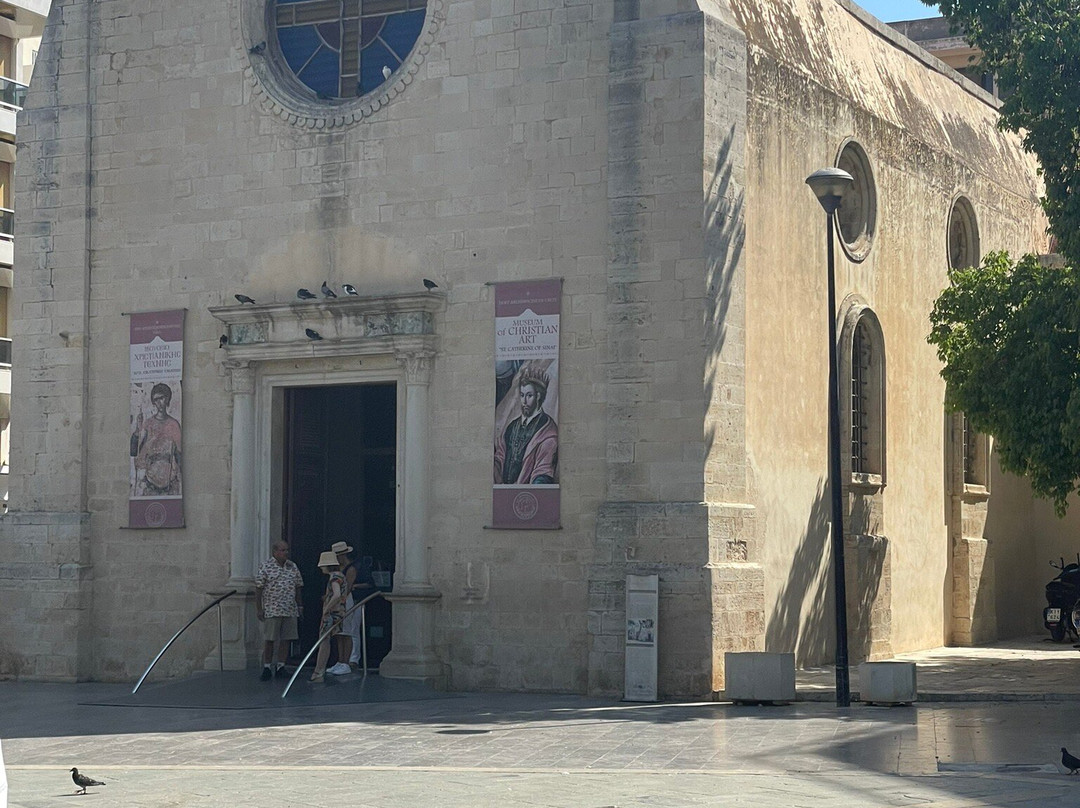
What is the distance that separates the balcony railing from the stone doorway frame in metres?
18.8

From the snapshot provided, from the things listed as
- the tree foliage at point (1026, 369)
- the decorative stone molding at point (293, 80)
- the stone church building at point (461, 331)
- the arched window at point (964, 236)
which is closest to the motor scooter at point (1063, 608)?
the stone church building at point (461, 331)

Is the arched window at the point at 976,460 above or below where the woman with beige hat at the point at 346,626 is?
above

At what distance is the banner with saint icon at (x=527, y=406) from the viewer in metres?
19.2

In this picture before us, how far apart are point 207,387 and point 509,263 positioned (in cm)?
426

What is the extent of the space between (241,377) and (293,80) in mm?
3771

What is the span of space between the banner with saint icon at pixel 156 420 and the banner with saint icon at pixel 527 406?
4.33 m

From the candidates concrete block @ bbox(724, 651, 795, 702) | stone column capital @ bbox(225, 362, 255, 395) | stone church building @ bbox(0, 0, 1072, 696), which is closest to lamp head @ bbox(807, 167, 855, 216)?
stone church building @ bbox(0, 0, 1072, 696)

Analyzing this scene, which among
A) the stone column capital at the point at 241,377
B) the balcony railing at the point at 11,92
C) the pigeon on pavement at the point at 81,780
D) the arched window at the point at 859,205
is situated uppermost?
the balcony railing at the point at 11,92

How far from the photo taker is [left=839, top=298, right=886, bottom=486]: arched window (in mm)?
23016

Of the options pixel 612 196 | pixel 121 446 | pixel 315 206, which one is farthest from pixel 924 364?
pixel 121 446

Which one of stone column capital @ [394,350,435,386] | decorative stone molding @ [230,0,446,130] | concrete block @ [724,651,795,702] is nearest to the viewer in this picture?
concrete block @ [724,651,795,702]

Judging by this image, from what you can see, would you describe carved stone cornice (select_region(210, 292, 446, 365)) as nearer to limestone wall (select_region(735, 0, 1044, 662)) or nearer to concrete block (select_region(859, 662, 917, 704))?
limestone wall (select_region(735, 0, 1044, 662))

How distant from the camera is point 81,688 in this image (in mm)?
20875

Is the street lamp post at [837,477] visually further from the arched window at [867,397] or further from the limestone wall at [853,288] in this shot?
the arched window at [867,397]
